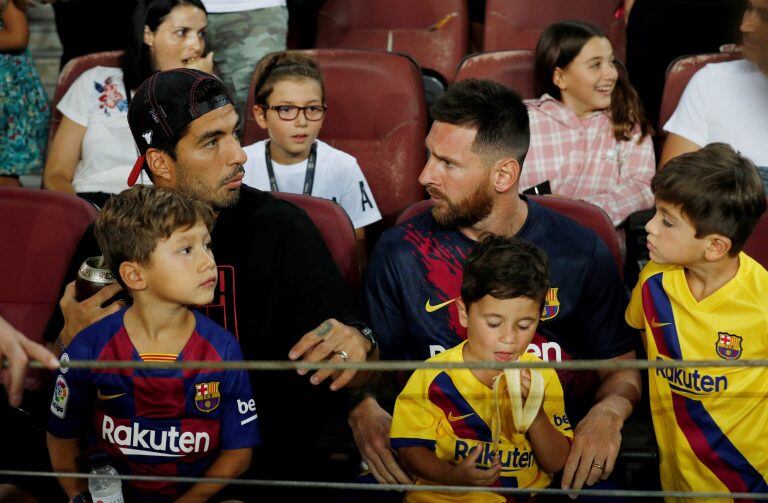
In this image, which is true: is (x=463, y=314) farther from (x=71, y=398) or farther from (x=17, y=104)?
(x=17, y=104)

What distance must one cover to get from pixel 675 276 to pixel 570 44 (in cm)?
133

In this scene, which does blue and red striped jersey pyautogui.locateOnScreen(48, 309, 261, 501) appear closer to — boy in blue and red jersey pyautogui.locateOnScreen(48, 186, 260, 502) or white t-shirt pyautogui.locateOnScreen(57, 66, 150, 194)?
boy in blue and red jersey pyautogui.locateOnScreen(48, 186, 260, 502)

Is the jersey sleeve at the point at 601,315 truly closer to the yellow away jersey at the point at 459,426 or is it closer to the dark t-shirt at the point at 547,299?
the dark t-shirt at the point at 547,299

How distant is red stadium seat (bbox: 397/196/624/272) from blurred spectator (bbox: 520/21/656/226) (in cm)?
74

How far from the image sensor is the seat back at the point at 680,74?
3094mm

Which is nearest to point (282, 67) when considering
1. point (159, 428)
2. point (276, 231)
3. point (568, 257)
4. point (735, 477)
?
point (276, 231)

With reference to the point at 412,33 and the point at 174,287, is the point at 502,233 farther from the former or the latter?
the point at 412,33

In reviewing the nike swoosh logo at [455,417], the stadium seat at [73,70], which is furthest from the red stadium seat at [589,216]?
the stadium seat at [73,70]

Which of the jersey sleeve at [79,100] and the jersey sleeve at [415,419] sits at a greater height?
the jersey sleeve at [79,100]

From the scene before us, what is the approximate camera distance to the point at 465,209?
2127mm

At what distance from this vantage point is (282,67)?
9.82 feet

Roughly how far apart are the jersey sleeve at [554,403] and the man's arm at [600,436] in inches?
1.3

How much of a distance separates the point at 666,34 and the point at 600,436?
2130 mm

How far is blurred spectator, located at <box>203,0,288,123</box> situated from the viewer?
3.49 meters
